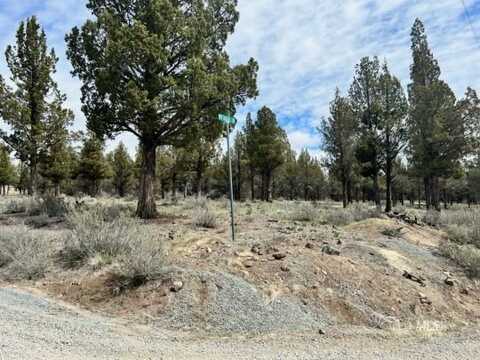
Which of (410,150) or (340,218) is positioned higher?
(410,150)

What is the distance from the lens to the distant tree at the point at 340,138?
33.8 m

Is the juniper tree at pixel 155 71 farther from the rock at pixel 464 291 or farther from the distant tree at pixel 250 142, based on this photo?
the distant tree at pixel 250 142

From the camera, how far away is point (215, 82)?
13.5m

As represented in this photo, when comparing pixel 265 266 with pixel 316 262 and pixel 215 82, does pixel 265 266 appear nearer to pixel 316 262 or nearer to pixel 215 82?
pixel 316 262

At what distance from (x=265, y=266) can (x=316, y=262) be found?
1010mm

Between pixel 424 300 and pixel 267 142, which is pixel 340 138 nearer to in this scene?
pixel 267 142

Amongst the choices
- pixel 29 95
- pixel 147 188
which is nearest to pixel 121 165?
pixel 29 95

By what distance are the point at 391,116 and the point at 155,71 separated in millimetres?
20619

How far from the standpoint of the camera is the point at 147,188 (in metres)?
14.7

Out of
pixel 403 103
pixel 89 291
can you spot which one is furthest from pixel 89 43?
pixel 403 103

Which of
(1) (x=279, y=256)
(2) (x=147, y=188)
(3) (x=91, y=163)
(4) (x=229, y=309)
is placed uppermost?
(3) (x=91, y=163)

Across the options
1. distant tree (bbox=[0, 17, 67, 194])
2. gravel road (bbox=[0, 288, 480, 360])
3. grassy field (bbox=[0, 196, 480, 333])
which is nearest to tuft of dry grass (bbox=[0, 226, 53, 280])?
grassy field (bbox=[0, 196, 480, 333])

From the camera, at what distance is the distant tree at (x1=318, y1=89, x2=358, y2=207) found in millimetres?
33844

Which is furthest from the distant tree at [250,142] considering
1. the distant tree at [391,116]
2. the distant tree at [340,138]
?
the distant tree at [391,116]
